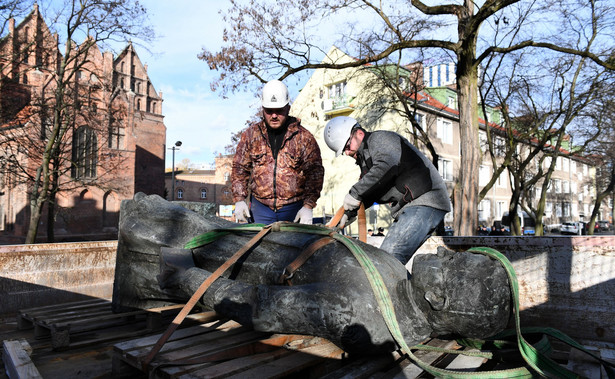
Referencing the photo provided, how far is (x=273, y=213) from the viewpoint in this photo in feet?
15.7

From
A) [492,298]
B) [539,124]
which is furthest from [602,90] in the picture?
[492,298]

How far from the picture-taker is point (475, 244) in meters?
4.70

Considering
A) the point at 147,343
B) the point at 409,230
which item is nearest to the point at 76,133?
the point at 147,343

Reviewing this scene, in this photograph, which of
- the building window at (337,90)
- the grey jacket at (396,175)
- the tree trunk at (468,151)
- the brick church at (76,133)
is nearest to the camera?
the grey jacket at (396,175)

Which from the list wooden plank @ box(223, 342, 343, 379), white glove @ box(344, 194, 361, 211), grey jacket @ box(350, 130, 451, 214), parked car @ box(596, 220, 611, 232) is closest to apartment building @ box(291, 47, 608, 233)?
grey jacket @ box(350, 130, 451, 214)

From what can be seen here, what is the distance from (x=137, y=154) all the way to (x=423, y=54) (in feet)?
136

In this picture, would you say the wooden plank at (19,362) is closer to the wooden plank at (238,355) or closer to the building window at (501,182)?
the wooden plank at (238,355)

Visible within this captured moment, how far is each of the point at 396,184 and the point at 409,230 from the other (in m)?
0.51

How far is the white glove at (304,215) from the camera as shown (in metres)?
4.55

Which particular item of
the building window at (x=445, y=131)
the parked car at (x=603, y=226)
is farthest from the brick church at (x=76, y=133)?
the parked car at (x=603, y=226)

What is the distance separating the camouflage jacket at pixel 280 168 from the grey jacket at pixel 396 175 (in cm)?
97

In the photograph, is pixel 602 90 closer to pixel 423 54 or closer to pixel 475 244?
pixel 423 54

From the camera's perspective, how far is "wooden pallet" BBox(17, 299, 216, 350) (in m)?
3.55

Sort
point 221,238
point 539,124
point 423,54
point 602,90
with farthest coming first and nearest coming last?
point 539,124, point 602,90, point 423,54, point 221,238
